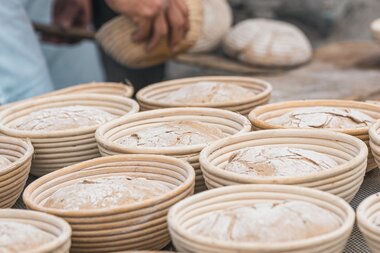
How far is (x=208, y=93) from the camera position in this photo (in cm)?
211

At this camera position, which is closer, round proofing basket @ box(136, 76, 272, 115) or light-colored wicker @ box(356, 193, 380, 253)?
light-colored wicker @ box(356, 193, 380, 253)

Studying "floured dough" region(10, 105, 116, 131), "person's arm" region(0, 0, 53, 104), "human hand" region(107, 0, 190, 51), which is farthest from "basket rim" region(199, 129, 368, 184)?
"person's arm" region(0, 0, 53, 104)

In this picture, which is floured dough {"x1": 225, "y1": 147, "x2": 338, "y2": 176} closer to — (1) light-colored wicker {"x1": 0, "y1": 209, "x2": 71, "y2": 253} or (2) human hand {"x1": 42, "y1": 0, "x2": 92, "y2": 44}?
(1) light-colored wicker {"x1": 0, "y1": 209, "x2": 71, "y2": 253}

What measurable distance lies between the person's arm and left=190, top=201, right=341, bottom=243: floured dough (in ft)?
6.44

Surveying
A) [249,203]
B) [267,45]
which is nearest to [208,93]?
[249,203]

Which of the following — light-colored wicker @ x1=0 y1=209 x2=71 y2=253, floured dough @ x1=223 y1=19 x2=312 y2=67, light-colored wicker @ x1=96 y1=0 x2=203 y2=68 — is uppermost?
light-colored wicker @ x1=0 y1=209 x2=71 y2=253

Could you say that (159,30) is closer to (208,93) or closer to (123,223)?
(208,93)

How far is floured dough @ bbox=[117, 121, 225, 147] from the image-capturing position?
67.2 inches

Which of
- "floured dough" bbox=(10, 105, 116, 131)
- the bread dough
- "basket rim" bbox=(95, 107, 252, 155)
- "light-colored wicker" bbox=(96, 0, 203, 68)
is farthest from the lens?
the bread dough

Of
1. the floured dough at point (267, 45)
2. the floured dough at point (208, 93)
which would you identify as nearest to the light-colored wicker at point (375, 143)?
the floured dough at point (208, 93)

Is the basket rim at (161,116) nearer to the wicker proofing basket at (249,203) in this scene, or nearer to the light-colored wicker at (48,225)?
the wicker proofing basket at (249,203)

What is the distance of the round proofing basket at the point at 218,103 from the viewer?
2014 millimetres

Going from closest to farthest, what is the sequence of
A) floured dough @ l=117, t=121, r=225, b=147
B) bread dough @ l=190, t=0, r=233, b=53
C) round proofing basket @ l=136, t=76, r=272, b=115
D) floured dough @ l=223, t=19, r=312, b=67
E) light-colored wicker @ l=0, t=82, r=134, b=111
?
floured dough @ l=117, t=121, r=225, b=147 < round proofing basket @ l=136, t=76, r=272, b=115 < light-colored wicker @ l=0, t=82, r=134, b=111 < floured dough @ l=223, t=19, r=312, b=67 < bread dough @ l=190, t=0, r=233, b=53

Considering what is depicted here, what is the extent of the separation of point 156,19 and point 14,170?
145 cm
